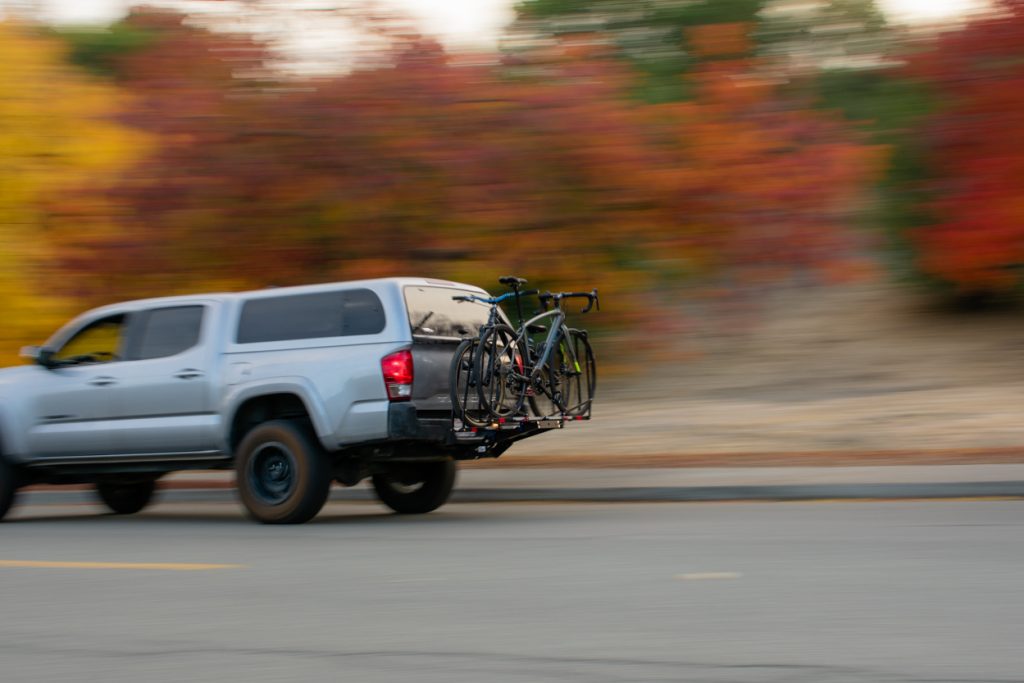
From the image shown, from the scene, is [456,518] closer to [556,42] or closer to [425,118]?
[425,118]

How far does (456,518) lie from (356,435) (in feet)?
4.75

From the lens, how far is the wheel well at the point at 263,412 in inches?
422

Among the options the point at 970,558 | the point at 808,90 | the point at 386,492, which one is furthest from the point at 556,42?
the point at 970,558

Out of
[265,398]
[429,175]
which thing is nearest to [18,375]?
[265,398]

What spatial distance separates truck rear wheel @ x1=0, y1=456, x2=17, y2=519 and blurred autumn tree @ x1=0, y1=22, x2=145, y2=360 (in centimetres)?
740

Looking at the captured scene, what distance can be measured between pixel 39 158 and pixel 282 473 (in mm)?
12299

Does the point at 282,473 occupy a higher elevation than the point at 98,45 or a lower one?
lower

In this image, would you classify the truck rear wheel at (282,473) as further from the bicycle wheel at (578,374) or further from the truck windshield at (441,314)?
the bicycle wheel at (578,374)

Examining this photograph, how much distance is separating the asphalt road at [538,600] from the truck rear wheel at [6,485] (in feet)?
4.58

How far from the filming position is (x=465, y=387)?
10.2 meters

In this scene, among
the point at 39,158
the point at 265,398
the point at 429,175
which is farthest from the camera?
the point at 39,158

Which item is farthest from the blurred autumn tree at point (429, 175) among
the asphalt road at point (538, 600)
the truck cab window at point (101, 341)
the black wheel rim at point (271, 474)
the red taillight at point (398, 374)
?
the asphalt road at point (538, 600)

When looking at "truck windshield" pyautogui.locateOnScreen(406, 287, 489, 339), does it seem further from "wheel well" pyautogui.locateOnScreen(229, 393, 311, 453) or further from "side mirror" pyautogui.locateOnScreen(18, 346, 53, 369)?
"side mirror" pyautogui.locateOnScreen(18, 346, 53, 369)

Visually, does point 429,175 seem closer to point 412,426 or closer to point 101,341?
point 101,341
